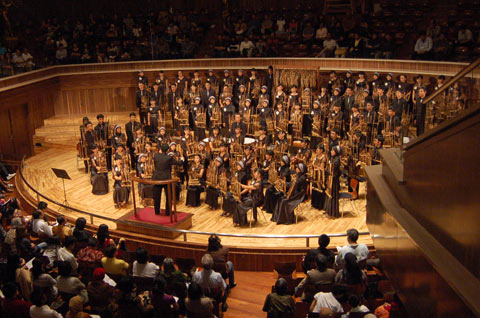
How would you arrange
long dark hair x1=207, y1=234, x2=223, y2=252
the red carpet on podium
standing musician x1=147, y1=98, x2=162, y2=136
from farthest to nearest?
standing musician x1=147, y1=98, x2=162, y2=136
the red carpet on podium
long dark hair x1=207, y1=234, x2=223, y2=252

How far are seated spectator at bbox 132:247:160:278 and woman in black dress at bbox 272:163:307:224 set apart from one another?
3.05m

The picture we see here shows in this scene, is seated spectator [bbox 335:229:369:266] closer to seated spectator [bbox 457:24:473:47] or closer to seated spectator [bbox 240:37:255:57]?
seated spectator [bbox 457:24:473:47]

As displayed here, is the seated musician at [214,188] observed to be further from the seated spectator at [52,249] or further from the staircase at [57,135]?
the staircase at [57,135]

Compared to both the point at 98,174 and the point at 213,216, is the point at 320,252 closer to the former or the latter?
the point at 213,216

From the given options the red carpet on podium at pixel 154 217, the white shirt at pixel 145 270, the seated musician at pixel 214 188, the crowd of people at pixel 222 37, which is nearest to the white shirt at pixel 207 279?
the white shirt at pixel 145 270

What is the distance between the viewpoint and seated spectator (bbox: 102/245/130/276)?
20.0 ft

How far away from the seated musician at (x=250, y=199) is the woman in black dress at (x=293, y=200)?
1.31 ft

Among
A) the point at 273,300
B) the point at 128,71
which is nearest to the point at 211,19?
the point at 128,71

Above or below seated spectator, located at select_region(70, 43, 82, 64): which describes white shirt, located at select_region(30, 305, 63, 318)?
below

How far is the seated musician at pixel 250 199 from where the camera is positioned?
850 centimetres

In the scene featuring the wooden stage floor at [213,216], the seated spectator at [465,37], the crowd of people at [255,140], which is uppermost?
the seated spectator at [465,37]

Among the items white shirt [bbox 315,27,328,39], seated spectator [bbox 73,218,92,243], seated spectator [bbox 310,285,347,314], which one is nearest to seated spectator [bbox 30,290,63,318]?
seated spectator [bbox 73,218,92,243]

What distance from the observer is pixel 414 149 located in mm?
4770

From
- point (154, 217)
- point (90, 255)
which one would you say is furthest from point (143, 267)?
point (154, 217)
